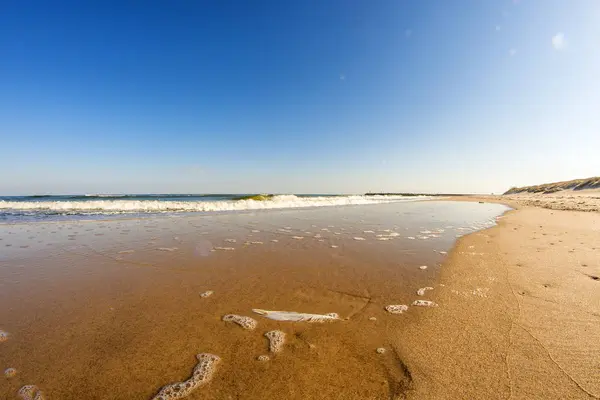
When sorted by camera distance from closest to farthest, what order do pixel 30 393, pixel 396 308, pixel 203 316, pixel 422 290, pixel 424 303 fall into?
pixel 30 393 → pixel 203 316 → pixel 396 308 → pixel 424 303 → pixel 422 290

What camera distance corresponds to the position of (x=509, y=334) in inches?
99.3

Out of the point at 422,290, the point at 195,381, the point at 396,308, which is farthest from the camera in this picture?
the point at 422,290

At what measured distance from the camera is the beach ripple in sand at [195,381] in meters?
1.88

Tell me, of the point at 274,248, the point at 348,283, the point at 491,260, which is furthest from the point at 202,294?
the point at 491,260

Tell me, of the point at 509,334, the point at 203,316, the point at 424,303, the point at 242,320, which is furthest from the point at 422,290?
the point at 203,316

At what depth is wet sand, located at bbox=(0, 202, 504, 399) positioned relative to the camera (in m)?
2.00

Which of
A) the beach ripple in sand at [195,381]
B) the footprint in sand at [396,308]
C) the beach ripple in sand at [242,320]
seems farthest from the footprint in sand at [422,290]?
the beach ripple in sand at [195,381]

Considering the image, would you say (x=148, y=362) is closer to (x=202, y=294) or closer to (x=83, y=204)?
(x=202, y=294)

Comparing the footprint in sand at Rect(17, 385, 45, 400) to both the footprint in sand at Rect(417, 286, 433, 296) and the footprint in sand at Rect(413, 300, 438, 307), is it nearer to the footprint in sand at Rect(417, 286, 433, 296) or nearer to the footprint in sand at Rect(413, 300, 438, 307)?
the footprint in sand at Rect(413, 300, 438, 307)

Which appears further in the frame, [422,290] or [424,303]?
[422,290]

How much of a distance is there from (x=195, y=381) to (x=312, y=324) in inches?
50.2

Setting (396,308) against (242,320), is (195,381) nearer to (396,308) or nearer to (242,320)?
(242,320)

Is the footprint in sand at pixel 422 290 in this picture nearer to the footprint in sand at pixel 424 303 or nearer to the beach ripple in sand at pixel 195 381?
the footprint in sand at pixel 424 303

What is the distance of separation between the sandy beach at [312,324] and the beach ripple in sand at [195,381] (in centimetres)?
5
